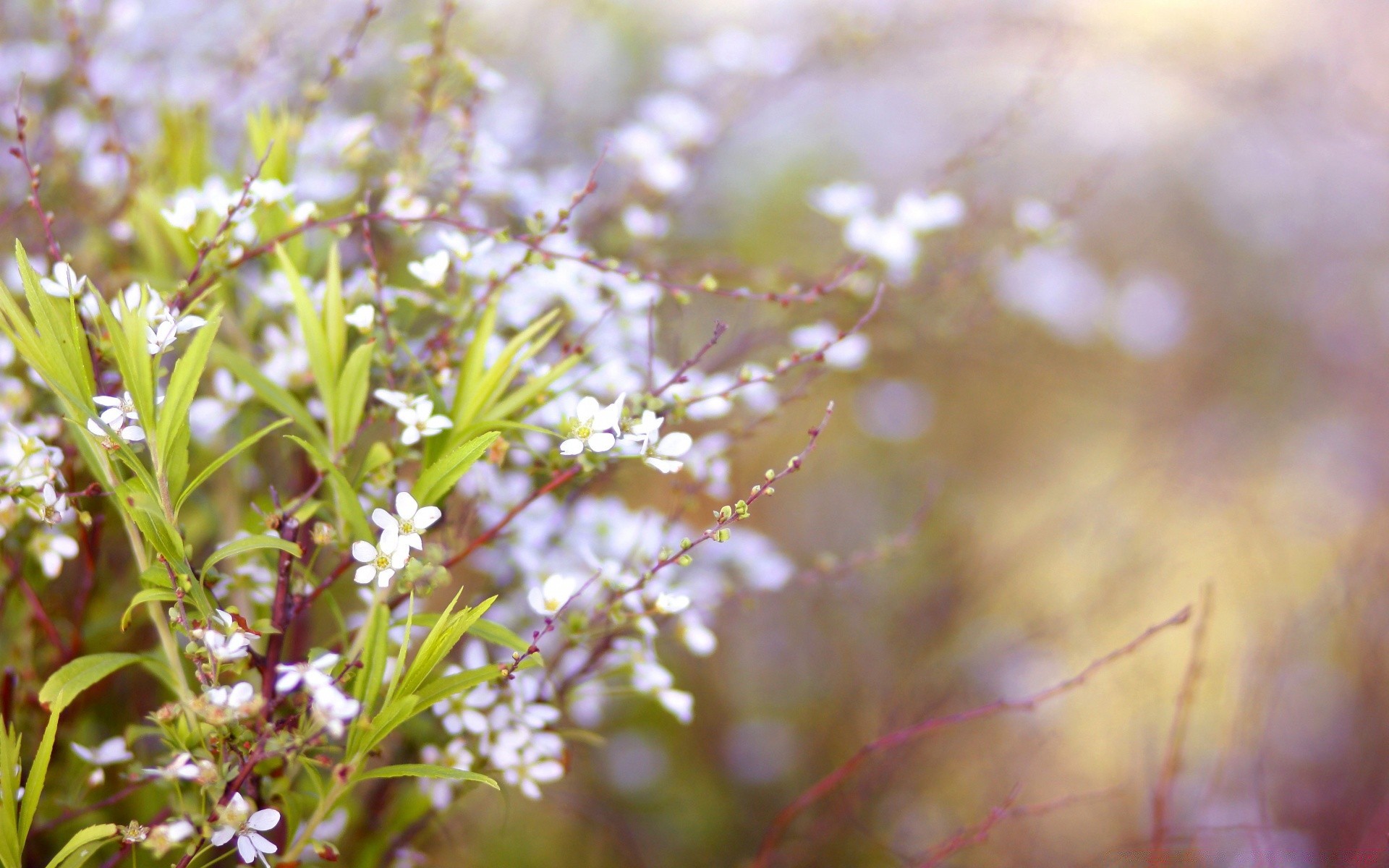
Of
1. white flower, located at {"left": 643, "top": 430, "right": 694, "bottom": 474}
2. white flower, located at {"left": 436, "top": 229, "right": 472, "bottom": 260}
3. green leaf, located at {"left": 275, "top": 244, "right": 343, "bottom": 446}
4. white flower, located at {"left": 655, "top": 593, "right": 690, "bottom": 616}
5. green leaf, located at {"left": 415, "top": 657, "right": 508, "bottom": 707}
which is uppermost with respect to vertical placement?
white flower, located at {"left": 436, "top": 229, "right": 472, "bottom": 260}

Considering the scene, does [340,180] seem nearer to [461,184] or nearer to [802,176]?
[461,184]

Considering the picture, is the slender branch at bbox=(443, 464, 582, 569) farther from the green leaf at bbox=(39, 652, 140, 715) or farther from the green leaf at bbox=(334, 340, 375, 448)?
the green leaf at bbox=(39, 652, 140, 715)

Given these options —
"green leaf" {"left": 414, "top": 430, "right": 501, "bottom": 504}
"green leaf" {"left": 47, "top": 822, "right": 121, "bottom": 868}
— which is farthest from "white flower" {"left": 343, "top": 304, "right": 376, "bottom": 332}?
"green leaf" {"left": 47, "top": 822, "right": 121, "bottom": 868}

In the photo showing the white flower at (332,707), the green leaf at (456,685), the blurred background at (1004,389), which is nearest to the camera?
the white flower at (332,707)

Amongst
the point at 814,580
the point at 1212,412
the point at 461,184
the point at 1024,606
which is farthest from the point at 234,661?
the point at 1212,412

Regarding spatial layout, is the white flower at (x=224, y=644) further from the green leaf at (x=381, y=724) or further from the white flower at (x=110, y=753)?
the white flower at (x=110, y=753)

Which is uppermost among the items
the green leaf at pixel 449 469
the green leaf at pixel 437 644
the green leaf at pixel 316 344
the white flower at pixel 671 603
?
the green leaf at pixel 316 344

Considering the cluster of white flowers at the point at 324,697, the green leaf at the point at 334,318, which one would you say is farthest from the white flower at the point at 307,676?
the green leaf at the point at 334,318
